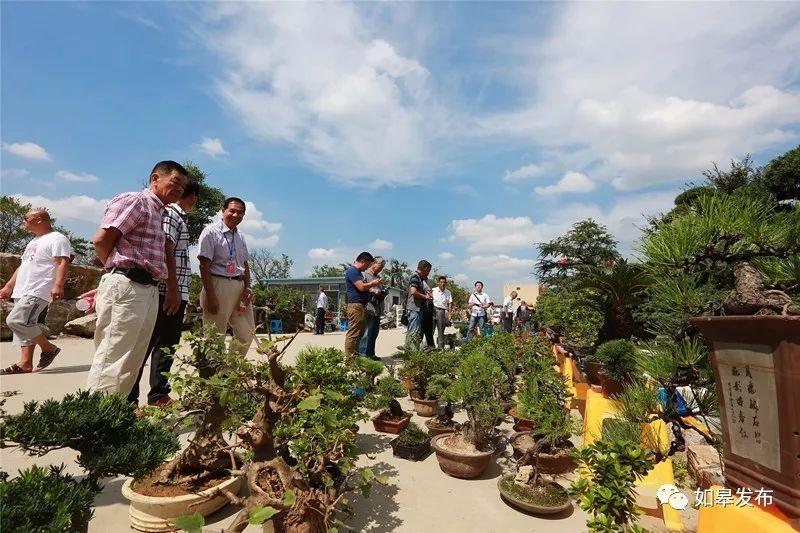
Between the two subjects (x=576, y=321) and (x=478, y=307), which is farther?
(x=478, y=307)

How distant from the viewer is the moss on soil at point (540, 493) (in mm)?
2381

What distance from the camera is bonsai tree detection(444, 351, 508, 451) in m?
2.88

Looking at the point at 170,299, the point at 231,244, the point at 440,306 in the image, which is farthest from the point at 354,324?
the point at 440,306

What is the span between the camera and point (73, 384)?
15.0 feet

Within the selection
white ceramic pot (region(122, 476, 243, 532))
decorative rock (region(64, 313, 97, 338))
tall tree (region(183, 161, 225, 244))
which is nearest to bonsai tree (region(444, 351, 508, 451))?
white ceramic pot (region(122, 476, 243, 532))

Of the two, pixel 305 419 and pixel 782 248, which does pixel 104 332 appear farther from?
pixel 782 248

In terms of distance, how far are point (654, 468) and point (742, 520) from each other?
2.90 ft

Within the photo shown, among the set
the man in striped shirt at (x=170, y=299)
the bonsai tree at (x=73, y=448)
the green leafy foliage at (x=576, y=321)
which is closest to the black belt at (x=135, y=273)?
the man in striped shirt at (x=170, y=299)

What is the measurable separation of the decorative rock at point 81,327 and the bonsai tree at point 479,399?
10.1m

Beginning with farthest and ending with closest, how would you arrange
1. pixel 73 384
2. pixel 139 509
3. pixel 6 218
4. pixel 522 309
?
pixel 6 218 → pixel 522 309 → pixel 73 384 → pixel 139 509

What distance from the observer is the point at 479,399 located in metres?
2.96

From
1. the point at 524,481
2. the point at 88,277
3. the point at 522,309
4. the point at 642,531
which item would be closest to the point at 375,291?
the point at 524,481

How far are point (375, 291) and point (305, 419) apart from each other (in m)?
3.78

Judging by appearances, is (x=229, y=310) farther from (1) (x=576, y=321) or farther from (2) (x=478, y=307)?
(2) (x=478, y=307)
